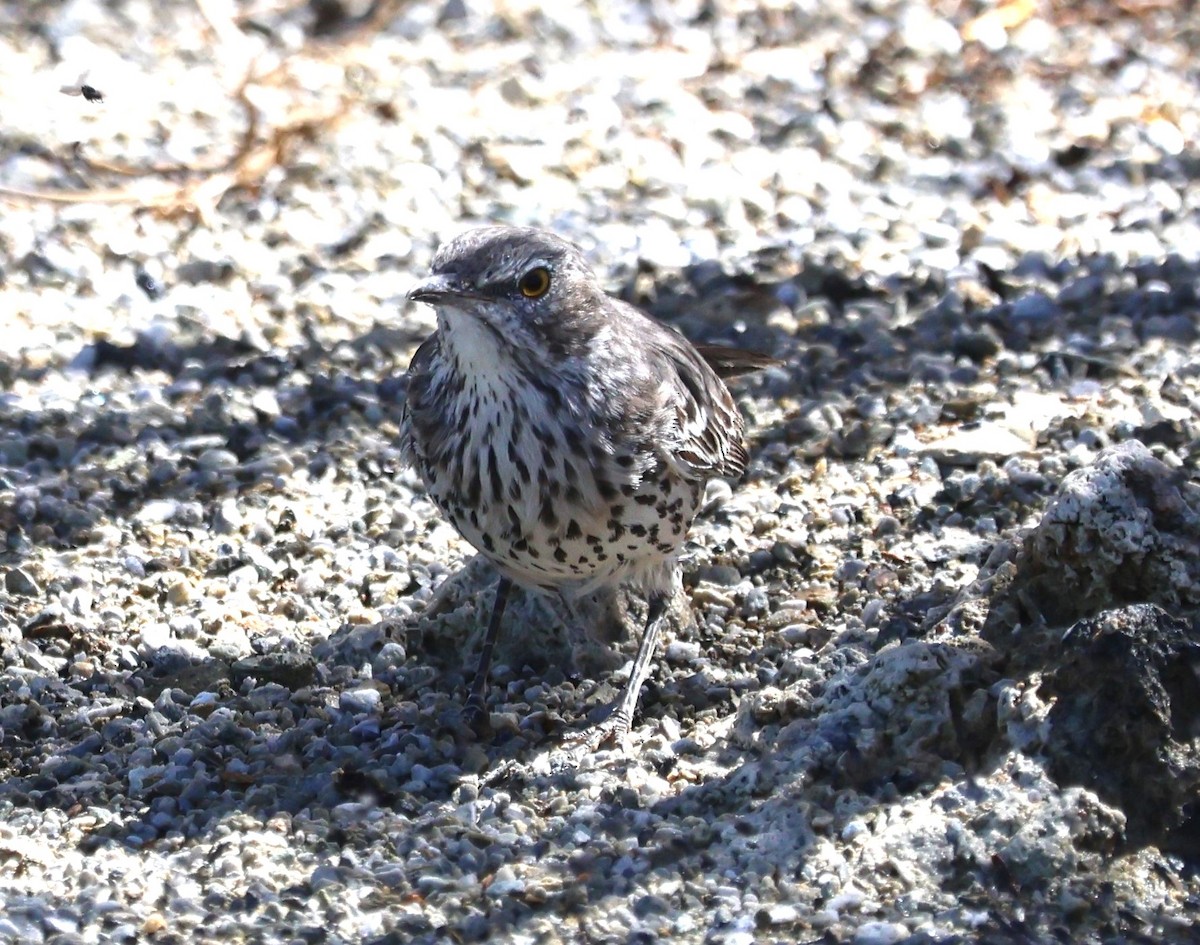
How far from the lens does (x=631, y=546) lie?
16.0 ft

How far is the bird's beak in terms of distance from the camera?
4.48m

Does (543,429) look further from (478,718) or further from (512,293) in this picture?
(478,718)

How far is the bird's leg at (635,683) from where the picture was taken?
489 centimetres

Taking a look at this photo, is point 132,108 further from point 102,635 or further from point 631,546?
point 631,546

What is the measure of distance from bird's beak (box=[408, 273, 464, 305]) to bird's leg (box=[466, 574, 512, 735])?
95cm

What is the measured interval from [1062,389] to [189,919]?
386cm

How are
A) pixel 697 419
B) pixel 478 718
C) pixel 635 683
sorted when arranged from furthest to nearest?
1. pixel 697 419
2. pixel 635 683
3. pixel 478 718

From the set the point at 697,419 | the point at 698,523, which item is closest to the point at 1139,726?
the point at 697,419

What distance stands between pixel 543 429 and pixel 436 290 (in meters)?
0.49

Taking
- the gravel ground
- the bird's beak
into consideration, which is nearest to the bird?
the bird's beak

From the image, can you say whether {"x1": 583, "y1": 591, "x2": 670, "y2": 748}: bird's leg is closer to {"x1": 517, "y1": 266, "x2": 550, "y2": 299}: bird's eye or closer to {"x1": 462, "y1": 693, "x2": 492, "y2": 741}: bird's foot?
{"x1": 462, "y1": 693, "x2": 492, "y2": 741}: bird's foot

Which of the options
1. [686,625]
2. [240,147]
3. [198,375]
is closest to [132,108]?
[240,147]

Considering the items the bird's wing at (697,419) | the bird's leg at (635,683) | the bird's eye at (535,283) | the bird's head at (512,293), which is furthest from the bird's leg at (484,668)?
the bird's eye at (535,283)

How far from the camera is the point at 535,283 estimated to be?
4730 mm
